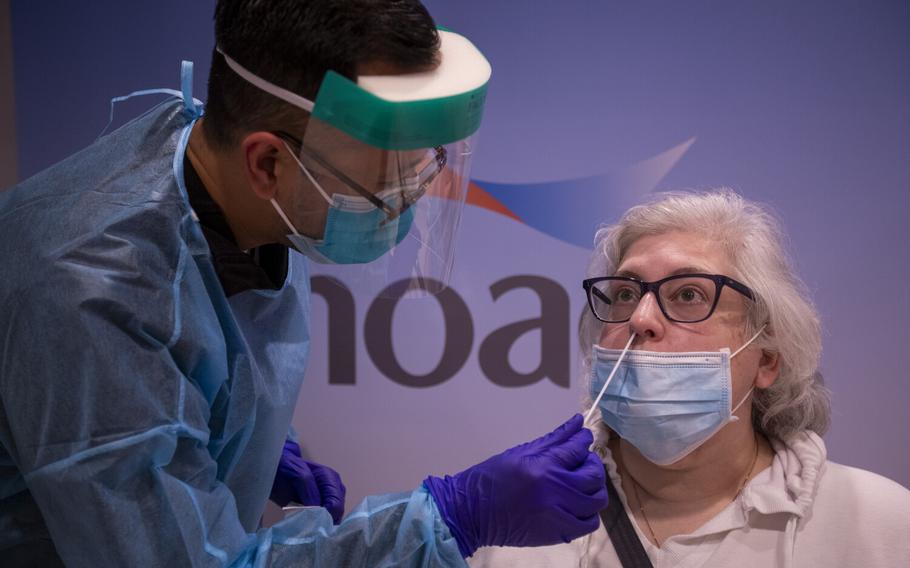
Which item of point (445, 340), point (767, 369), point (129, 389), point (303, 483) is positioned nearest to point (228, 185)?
point (129, 389)

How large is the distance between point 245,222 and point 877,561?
4.23 ft

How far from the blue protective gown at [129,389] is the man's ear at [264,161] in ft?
0.33

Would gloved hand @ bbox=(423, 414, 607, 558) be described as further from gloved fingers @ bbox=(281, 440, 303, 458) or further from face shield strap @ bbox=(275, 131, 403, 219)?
gloved fingers @ bbox=(281, 440, 303, 458)

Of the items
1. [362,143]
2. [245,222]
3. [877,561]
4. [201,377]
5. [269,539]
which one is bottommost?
[877,561]

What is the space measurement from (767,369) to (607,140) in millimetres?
910

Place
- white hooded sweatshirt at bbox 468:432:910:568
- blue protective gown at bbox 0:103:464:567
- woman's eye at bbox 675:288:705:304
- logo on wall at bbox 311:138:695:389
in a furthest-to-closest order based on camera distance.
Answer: logo on wall at bbox 311:138:695:389
woman's eye at bbox 675:288:705:304
white hooded sweatshirt at bbox 468:432:910:568
blue protective gown at bbox 0:103:464:567

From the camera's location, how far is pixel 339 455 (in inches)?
101

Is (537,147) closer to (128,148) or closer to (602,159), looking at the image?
(602,159)

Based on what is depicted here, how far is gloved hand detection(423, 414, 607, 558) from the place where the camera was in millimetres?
1194

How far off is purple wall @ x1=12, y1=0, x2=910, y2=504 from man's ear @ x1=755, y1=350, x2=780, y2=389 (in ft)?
2.32

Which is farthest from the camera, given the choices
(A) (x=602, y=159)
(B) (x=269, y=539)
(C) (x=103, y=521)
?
(A) (x=602, y=159)

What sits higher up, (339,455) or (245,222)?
(245,222)

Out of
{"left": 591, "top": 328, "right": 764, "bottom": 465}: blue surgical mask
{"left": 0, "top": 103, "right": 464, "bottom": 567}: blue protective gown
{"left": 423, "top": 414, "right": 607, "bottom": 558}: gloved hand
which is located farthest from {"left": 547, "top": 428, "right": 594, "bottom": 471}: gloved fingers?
{"left": 591, "top": 328, "right": 764, "bottom": 465}: blue surgical mask

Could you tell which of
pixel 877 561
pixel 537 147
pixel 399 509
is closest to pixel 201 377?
pixel 399 509
